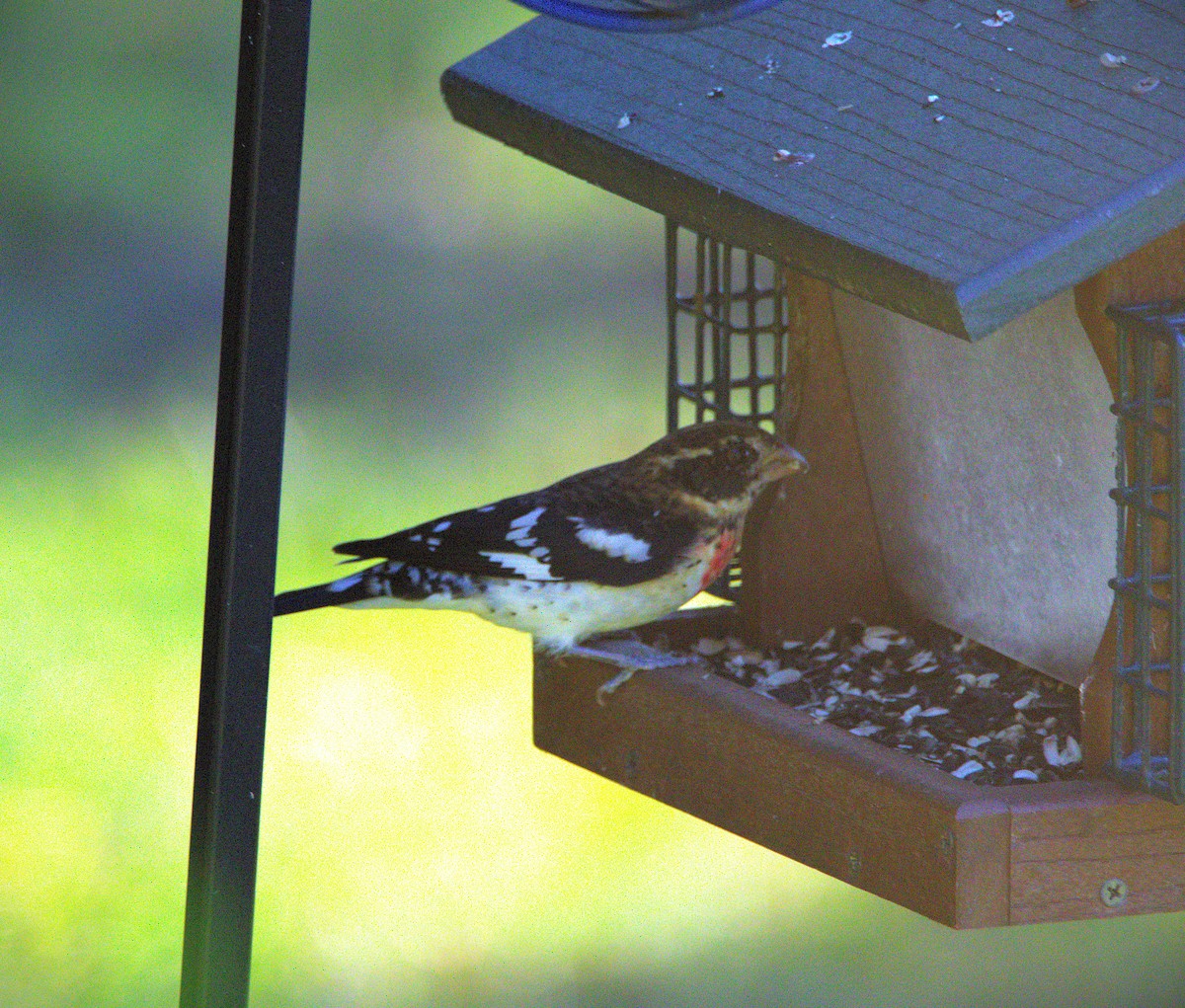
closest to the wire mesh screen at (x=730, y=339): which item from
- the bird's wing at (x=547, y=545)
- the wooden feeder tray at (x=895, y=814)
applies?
the bird's wing at (x=547, y=545)

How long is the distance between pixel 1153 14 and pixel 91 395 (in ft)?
17.4

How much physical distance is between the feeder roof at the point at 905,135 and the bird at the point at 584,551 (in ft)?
1.93

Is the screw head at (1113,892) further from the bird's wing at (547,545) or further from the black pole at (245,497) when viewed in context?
the black pole at (245,497)

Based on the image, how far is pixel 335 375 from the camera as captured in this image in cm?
717

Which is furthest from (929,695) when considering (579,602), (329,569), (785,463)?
(329,569)

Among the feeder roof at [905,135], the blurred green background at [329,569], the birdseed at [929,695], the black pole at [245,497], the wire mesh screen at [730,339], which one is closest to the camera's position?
the black pole at [245,497]

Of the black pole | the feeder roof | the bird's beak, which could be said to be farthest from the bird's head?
the black pole

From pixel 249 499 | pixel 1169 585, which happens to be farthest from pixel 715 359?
pixel 249 499

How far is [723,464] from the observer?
3041 mm

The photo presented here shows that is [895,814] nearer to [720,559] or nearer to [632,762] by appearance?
[632,762]

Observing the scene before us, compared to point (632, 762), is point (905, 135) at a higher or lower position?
higher

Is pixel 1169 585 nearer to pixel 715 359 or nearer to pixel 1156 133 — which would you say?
pixel 1156 133

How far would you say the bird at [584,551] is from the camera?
297 centimetres

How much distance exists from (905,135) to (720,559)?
1.04m
